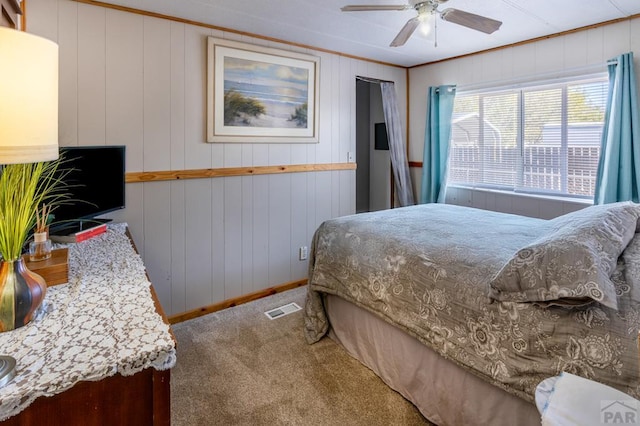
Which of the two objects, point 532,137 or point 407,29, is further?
point 532,137

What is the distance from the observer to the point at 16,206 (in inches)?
42.4

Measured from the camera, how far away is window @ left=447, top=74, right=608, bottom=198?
3.14 meters

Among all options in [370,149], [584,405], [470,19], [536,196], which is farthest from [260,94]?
[584,405]

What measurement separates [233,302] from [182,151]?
135 centimetres

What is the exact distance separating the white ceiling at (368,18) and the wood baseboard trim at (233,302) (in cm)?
227

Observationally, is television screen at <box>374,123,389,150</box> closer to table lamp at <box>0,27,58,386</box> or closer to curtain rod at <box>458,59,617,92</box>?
curtain rod at <box>458,59,617,92</box>

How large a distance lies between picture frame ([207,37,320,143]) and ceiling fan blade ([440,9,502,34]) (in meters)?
1.55

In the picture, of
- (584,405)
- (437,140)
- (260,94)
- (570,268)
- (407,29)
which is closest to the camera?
(584,405)

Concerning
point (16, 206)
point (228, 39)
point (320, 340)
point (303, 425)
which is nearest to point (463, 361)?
point (303, 425)

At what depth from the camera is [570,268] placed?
129 centimetres

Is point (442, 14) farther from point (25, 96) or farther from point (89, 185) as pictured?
point (89, 185)

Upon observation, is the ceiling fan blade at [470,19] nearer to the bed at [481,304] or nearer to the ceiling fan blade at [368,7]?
the ceiling fan blade at [368,7]

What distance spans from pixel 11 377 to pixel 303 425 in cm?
135

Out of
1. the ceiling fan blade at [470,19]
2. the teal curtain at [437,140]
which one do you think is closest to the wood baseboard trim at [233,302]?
the teal curtain at [437,140]
